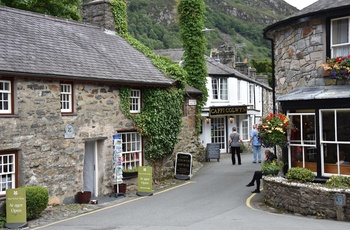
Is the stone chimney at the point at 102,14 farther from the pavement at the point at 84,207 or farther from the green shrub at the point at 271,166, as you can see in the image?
the green shrub at the point at 271,166

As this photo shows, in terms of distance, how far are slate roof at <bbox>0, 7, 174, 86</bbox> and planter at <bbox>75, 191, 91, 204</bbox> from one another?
Result: 4092mm

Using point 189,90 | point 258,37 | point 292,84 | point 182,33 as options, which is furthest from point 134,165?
point 258,37

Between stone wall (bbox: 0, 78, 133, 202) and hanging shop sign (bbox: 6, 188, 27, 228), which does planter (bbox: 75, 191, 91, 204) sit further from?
hanging shop sign (bbox: 6, 188, 27, 228)

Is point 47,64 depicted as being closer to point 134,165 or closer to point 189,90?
point 134,165

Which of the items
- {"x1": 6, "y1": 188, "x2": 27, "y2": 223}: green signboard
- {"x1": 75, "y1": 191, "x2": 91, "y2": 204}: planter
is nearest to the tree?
{"x1": 75, "y1": 191, "x2": 91, "y2": 204}: planter

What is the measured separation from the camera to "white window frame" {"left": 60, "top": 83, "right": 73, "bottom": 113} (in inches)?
653

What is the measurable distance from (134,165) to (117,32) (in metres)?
7.48

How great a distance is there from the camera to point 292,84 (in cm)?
1653

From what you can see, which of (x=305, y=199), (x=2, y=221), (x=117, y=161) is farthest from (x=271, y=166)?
(x=2, y=221)

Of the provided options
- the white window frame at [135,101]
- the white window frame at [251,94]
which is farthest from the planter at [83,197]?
the white window frame at [251,94]

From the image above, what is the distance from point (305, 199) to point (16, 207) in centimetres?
837

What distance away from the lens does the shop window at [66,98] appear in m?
16.6

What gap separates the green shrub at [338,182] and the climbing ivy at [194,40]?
12278 millimetres

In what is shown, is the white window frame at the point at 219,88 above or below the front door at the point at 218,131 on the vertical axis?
above
